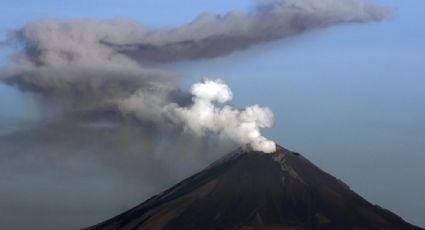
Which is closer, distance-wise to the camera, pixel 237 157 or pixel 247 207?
pixel 247 207

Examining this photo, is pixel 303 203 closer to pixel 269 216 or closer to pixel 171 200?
pixel 269 216

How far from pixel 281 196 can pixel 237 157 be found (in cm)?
1286

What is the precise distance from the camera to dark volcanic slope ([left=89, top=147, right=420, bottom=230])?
170 metres

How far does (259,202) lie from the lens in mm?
177375

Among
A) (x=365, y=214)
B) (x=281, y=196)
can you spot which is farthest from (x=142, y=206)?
(x=365, y=214)

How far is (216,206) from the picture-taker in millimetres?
176875

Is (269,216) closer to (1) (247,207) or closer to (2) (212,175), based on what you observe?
(1) (247,207)

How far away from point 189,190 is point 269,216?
17.1m

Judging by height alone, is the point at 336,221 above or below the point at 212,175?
below

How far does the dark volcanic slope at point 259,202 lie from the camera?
170 meters

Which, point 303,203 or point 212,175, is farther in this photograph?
point 212,175

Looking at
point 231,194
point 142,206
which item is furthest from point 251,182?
point 142,206

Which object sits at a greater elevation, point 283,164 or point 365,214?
point 283,164

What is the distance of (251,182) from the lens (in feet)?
603
